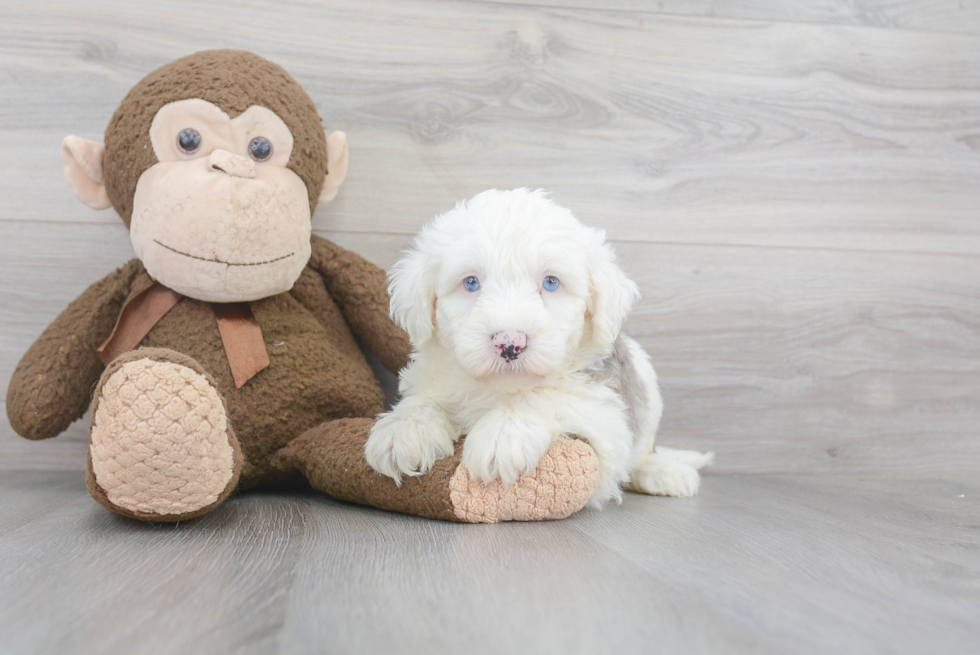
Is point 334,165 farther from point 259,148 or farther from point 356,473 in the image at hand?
point 356,473

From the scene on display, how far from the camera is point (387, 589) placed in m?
0.76

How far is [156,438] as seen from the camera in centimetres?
90

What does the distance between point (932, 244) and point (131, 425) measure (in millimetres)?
1748

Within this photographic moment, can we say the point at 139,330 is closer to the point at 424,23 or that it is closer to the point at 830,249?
the point at 424,23

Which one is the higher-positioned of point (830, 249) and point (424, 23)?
point (424, 23)

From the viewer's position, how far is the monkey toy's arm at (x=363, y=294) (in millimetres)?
1414

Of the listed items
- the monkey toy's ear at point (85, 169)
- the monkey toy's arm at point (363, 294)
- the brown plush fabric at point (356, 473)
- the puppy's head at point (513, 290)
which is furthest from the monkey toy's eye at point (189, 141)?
the brown plush fabric at point (356, 473)

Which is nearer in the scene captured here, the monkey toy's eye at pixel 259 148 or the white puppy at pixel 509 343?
the white puppy at pixel 509 343

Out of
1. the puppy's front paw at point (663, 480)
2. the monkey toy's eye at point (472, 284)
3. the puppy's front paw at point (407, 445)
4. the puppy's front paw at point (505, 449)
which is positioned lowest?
the puppy's front paw at point (663, 480)

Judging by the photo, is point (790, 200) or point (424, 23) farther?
point (790, 200)

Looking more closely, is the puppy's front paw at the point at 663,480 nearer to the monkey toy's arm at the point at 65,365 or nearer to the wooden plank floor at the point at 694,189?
the wooden plank floor at the point at 694,189

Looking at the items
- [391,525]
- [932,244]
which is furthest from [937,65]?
[391,525]

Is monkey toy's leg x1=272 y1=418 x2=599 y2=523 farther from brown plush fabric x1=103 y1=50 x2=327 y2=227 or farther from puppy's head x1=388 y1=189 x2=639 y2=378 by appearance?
brown plush fabric x1=103 y1=50 x2=327 y2=227

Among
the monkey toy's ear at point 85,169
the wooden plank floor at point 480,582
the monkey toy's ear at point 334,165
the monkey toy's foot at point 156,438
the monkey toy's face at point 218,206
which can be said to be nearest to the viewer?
the wooden plank floor at point 480,582
